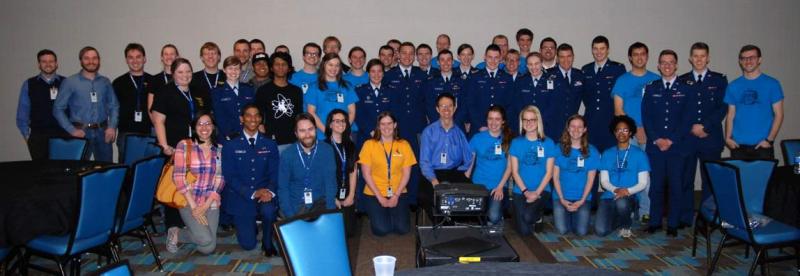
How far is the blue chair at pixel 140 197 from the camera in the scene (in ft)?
12.9

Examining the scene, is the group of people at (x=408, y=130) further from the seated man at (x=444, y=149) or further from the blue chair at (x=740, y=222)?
the blue chair at (x=740, y=222)

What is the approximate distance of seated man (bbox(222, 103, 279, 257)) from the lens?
186 inches

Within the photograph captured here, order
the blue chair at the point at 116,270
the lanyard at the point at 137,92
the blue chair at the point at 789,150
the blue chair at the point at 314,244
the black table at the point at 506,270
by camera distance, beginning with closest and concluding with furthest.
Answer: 1. the blue chair at the point at 116,270
2. the black table at the point at 506,270
3. the blue chair at the point at 314,244
4. the blue chair at the point at 789,150
5. the lanyard at the point at 137,92

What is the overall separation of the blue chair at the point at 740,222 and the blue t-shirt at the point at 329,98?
117 inches

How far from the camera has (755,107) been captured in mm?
5418

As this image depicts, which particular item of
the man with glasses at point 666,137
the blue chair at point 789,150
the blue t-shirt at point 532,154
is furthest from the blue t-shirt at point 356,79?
the blue chair at point 789,150

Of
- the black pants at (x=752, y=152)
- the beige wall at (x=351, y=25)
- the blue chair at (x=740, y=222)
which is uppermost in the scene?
the beige wall at (x=351, y=25)

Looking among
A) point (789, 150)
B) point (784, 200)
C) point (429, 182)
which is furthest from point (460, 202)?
point (789, 150)

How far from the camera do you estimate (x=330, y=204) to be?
15.7 feet

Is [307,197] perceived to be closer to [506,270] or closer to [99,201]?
[99,201]

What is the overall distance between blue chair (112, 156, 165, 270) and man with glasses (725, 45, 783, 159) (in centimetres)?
467

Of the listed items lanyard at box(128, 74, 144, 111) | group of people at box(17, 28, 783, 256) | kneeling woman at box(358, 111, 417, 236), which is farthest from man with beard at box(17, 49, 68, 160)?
kneeling woman at box(358, 111, 417, 236)

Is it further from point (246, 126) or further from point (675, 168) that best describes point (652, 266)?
A: point (246, 126)

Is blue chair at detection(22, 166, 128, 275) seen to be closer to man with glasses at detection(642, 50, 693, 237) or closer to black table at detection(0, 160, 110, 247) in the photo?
black table at detection(0, 160, 110, 247)
